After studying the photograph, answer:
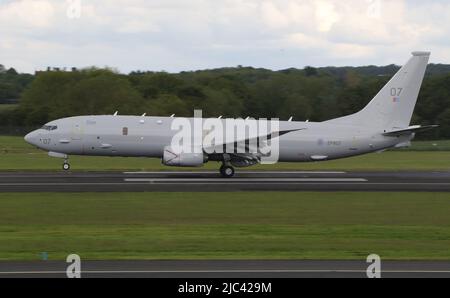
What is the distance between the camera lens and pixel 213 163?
60.2 metres

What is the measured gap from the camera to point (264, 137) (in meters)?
46.2

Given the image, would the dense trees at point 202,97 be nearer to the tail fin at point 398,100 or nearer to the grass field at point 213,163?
the grass field at point 213,163

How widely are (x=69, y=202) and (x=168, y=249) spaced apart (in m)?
12.1

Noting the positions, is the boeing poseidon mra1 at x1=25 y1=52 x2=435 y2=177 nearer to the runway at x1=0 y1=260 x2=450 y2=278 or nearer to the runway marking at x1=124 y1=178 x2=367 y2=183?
the runway marking at x1=124 y1=178 x2=367 y2=183

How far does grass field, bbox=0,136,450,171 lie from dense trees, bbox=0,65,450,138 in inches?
707

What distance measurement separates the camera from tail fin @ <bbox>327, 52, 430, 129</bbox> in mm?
48531

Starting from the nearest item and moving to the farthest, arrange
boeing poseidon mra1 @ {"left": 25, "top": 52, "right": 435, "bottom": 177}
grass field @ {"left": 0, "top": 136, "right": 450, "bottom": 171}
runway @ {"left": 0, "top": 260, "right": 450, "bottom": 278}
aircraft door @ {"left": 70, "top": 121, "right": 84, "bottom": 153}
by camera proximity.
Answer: runway @ {"left": 0, "top": 260, "right": 450, "bottom": 278} < boeing poseidon mra1 @ {"left": 25, "top": 52, "right": 435, "bottom": 177} < aircraft door @ {"left": 70, "top": 121, "right": 84, "bottom": 153} < grass field @ {"left": 0, "top": 136, "right": 450, "bottom": 171}

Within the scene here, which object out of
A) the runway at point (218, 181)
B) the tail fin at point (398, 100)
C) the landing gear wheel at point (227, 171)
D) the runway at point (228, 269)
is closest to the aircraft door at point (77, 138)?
the runway at point (218, 181)

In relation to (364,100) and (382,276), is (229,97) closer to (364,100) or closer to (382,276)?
(364,100)

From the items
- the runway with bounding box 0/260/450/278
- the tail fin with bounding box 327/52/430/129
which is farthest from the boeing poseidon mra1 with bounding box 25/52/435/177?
the runway with bounding box 0/260/450/278

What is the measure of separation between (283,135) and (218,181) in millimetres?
5541

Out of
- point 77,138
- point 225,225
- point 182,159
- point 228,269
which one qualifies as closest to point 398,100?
point 182,159

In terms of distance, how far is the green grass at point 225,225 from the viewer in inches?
874
